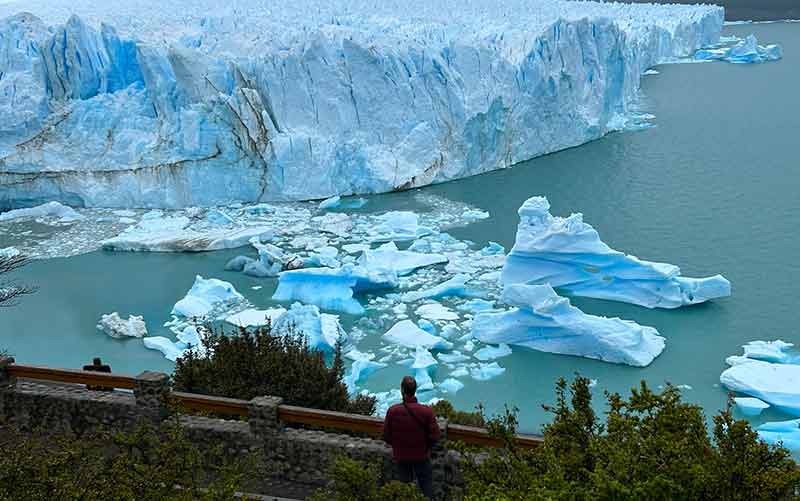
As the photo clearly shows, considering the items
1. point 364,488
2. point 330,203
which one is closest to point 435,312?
point 330,203

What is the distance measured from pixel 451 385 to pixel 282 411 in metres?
3.81

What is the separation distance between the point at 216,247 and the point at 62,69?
525 cm

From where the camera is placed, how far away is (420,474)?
406 cm

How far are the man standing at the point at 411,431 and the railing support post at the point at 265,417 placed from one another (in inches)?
29.1

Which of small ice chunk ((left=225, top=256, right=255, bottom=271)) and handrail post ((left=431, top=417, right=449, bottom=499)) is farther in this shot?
small ice chunk ((left=225, top=256, right=255, bottom=271))

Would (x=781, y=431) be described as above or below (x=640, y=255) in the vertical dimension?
below

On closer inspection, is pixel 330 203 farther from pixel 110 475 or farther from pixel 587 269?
pixel 110 475

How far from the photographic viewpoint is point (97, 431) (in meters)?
4.89

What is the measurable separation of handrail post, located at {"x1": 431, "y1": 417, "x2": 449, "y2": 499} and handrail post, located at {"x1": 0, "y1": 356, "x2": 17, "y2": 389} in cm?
285

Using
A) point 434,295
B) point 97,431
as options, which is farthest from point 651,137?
point 97,431

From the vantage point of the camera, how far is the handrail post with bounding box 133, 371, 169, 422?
4.81m

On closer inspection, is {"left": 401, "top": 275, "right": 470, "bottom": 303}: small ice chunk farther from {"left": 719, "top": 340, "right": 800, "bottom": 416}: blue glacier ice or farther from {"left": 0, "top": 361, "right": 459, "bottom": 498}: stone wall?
{"left": 0, "top": 361, "right": 459, "bottom": 498}: stone wall

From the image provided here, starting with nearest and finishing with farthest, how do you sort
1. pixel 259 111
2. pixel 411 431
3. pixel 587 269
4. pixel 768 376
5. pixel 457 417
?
pixel 411 431, pixel 457 417, pixel 768 376, pixel 587 269, pixel 259 111

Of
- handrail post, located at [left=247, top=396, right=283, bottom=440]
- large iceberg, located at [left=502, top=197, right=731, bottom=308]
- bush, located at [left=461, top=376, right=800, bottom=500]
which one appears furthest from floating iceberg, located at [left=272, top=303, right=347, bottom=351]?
bush, located at [left=461, top=376, right=800, bottom=500]
